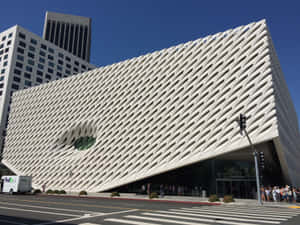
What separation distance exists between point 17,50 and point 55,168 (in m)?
46.8

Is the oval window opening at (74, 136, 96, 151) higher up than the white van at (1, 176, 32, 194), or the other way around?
the oval window opening at (74, 136, 96, 151)

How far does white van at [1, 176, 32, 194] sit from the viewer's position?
99.7 ft

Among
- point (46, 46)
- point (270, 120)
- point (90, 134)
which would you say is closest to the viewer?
point (270, 120)

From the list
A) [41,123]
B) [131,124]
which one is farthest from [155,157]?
[41,123]

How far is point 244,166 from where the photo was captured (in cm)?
2844

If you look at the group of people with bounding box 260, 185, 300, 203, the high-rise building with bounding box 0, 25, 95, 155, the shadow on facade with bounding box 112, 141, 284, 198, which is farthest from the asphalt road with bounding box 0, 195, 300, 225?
the high-rise building with bounding box 0, 25, 95, 155

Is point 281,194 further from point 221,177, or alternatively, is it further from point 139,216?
point 139,216

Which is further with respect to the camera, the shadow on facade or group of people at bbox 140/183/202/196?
group of people at bbox 140/183/202/196

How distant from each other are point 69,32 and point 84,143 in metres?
115

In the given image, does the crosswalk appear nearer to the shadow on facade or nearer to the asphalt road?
the asphalt road

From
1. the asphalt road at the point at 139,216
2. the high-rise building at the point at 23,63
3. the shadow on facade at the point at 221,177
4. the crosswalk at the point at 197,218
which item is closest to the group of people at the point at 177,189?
the shadow on facade at the point at 221,177

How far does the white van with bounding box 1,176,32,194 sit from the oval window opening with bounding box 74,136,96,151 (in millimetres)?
9471

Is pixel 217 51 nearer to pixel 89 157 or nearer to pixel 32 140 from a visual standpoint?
pixel 89 157

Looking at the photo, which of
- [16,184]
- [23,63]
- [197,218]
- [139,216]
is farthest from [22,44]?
[197,218]
